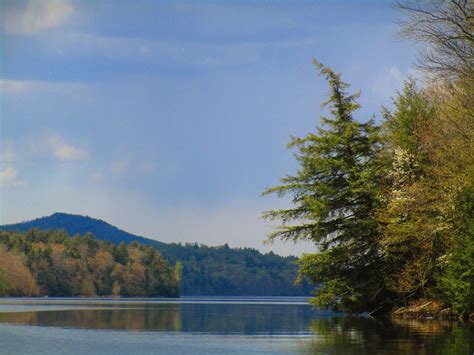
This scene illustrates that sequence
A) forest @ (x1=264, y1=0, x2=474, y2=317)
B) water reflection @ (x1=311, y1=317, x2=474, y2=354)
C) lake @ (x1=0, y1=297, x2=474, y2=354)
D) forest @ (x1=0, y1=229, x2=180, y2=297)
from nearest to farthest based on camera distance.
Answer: water reflection @ (x1=311, y1=317, x2=474, y2=354) < lake @ (x1=0, y1=297, x2=474, y2=354) < forest @ (x1=264, y1=0, x2=474, y2=317) < forest @ (x1=0, y1=229, x2=180, y2=297)

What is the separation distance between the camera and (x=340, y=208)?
48.2 meters

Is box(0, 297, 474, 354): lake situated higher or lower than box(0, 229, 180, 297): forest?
lower

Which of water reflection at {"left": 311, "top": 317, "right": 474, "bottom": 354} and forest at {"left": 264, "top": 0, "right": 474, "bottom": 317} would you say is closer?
water reflection at {"left": 311, "top": 317, "right": 474, "bottom": 354}

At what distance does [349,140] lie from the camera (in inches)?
1928

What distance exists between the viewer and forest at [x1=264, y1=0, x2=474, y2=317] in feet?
132

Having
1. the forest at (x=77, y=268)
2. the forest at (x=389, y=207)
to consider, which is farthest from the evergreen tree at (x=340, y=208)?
the forest at (x=77, y=268)

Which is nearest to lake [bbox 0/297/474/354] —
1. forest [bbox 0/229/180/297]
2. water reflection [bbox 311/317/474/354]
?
water reflection [bbox 311/317/474/354]

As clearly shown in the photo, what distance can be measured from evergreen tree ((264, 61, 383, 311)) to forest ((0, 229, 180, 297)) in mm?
117171

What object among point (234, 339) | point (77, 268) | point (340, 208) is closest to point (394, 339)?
point (234, 339)

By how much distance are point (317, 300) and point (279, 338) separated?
18440mm

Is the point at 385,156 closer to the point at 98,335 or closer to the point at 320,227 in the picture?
the point at 320,227

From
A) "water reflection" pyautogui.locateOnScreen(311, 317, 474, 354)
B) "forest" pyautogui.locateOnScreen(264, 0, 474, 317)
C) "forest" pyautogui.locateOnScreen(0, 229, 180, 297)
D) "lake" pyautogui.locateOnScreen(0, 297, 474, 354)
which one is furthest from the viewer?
"forest" pyautogui.locateOnScreen(0, 229, 180, 297)

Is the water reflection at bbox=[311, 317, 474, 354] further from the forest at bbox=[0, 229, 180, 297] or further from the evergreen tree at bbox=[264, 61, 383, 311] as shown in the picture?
the forest at bbox=[0, 229, 180, 297]

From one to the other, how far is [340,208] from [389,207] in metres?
3.94
